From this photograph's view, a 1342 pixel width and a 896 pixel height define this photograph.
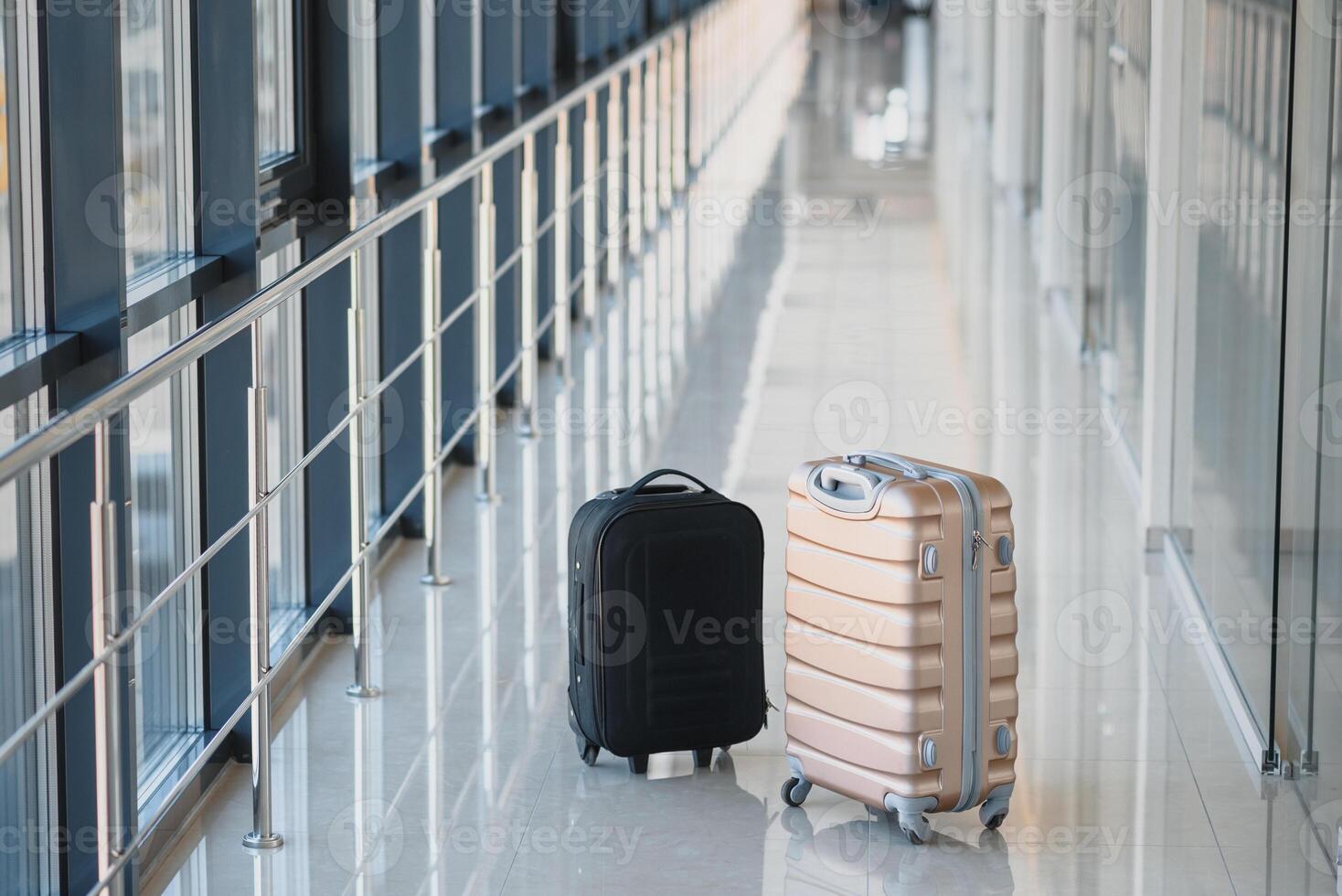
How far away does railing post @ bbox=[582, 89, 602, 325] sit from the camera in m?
4.31

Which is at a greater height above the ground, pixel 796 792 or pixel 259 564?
pixel 259 564

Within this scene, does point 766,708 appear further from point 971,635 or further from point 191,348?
point 191,348

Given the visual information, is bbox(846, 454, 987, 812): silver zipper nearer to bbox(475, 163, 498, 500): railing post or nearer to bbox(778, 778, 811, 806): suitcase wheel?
bbox(778, 778, 811, 806): suitcase wheel

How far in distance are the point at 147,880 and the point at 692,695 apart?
0.62 meters

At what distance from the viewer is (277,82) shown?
2.53 metres

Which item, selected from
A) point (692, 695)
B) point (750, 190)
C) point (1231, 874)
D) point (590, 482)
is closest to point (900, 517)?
point (692, 695)

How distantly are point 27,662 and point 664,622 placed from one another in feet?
2.24

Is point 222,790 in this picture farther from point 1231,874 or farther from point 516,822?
point 1231,874

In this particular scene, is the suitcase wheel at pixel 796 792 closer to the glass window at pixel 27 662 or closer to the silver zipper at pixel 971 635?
the silver zipper at pixel 971 635

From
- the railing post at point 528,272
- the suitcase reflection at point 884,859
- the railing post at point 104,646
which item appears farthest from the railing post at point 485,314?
the railing post at point 104,646

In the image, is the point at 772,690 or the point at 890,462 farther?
the point at 772,690

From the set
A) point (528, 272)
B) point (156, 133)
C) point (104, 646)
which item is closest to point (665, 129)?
point (528, 272)

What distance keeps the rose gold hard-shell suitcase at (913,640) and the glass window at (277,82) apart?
0.99 meters

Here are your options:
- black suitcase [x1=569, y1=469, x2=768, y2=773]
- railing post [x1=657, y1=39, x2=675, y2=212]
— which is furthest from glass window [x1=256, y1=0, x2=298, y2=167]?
→ railing post [x1=657, y1=39, x2=675, y2=212]
